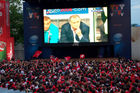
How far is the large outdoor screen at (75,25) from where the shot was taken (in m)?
17.1

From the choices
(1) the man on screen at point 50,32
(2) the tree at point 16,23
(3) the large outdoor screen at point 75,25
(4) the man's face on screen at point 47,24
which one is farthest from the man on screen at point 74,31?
(2) the tree at point 16,23

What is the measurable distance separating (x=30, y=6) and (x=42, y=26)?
6.95 feet

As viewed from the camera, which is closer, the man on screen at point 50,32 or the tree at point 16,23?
the man on screen at point 50,32

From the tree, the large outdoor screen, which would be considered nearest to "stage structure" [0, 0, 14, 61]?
the large outdoor screen

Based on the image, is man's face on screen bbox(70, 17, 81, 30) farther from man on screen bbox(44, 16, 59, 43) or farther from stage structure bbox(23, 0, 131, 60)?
man on screen bbox(44, 16, 59, 43)

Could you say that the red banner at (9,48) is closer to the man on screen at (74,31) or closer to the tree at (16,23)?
the man on screen at (74,31)

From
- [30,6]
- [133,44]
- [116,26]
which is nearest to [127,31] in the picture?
[116,26]

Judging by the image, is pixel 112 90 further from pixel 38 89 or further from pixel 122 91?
pixel 38 89

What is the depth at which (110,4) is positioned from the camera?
1725cm

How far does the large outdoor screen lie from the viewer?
17.1 metres

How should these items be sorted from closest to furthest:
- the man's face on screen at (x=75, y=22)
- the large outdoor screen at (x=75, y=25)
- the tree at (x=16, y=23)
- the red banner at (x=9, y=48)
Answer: the large outdoor screen at (x=75, y=25) < the man's face on screen at (x=75, y=22) < the red banner at (x=9, y=48) < the tree at (x=16, y=23)

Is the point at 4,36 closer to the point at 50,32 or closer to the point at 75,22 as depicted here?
the point at 50,32

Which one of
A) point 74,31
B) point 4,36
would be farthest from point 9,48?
point 74,31

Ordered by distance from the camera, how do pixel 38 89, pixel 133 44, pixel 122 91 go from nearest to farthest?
pixel 122 91 < pixel 38 89 < pixel 133 44
